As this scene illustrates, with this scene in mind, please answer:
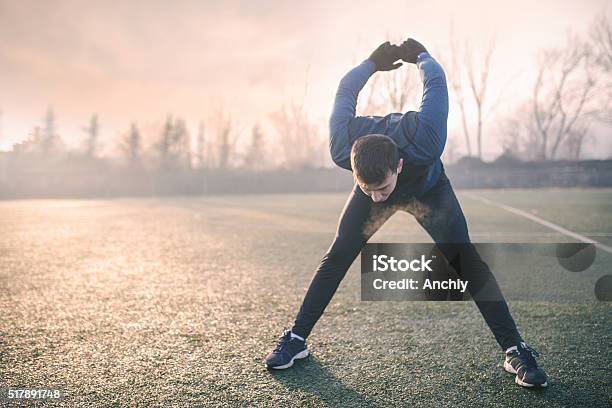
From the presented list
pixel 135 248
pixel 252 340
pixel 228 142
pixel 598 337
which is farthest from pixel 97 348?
pixel 228 142

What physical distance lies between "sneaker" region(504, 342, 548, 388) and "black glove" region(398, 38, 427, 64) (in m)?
1.87

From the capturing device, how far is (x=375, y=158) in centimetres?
225

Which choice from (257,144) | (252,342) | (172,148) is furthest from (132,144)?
(252,342)

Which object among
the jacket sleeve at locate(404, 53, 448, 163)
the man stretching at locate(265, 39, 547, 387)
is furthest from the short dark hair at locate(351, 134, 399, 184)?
the jacket sleeve at locate(404, 53, 448, 163)

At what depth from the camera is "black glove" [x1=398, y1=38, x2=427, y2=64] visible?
285 centimetres

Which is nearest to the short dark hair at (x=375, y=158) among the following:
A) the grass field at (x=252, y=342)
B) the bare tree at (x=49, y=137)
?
the grass field at (x=252, y=342)

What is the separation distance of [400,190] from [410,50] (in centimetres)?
95

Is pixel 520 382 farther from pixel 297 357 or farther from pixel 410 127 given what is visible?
pixel 410 127

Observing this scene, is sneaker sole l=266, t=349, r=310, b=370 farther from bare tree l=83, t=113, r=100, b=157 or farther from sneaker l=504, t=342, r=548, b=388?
bare tree l=83, t=113, r=100, b=157

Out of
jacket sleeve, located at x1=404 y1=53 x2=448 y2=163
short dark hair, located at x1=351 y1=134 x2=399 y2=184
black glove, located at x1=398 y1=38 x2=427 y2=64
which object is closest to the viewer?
short dark hair, located at x1=351 y1=134 x2=399 y2=184

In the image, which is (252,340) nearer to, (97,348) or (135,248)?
(97,348)

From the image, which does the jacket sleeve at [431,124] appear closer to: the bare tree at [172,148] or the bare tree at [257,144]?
the bare tree at [172,148]

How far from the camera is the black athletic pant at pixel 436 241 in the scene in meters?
2.60

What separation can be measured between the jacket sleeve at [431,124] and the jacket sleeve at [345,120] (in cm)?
30
